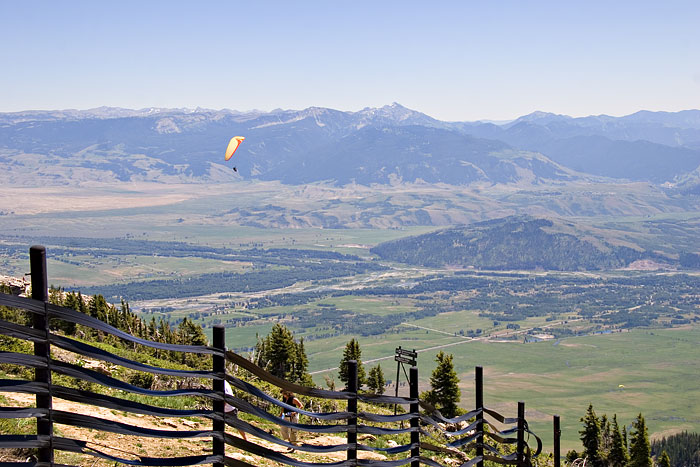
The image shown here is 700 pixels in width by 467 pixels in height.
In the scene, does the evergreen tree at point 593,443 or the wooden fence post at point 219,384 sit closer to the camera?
the wooden fence post at point 219,384

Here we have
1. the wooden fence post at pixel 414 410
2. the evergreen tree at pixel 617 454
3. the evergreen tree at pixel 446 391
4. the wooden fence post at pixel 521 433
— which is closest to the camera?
the wooden fence post at pixel 414 410

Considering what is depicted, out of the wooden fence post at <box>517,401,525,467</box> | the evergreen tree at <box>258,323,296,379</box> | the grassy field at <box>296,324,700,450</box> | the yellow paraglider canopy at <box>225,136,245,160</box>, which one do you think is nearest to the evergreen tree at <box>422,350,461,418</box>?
the evergreen tree at <box>258,323,296,379</box>

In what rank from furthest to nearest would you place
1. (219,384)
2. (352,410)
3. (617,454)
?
(617,454) → (352,410) → (219,384)

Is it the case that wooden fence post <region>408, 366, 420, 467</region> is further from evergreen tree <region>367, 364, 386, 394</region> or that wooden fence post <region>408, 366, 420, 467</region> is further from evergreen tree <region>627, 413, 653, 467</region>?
evergreen tree <region>627, 413, 653, 467</region>

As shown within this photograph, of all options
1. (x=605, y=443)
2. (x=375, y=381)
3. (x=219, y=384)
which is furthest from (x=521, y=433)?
(x=605, y=443)

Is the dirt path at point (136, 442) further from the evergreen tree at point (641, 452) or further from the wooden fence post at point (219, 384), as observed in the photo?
the evergreen tree at point (641, 452)

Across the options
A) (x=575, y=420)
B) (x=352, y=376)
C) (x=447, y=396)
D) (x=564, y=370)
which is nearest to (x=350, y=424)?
(x=352, y=376)

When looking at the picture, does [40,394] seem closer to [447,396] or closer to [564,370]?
[447,396]

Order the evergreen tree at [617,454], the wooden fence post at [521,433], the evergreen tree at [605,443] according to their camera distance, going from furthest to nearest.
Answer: the evergreen tree at [605,443], the evergreen tree at [617,454], the wooden fence post at [521,433]

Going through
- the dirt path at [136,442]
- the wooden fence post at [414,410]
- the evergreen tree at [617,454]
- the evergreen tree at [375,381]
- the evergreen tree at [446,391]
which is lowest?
the evergreen tree at [617,454]

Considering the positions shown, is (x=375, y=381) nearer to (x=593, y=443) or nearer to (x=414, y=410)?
(x=593, y=443)

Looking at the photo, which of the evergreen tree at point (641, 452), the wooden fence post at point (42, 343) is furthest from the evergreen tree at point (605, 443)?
the wooden fence post at point (42, 343)

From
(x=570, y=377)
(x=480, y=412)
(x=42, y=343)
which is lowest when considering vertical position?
(x=570, y=377)
